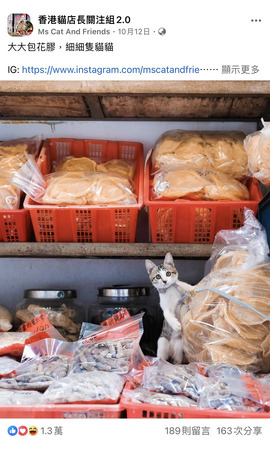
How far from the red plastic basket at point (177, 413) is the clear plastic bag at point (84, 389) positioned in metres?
0.07

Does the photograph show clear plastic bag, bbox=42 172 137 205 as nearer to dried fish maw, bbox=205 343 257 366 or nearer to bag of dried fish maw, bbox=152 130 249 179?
bag of dried fish maw, bbox=152 130 249 179

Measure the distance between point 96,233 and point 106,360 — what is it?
0.51 meters

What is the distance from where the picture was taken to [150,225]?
6.48 ft

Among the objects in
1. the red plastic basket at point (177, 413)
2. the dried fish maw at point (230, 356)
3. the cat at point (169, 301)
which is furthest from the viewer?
the cat at point (169, 301)

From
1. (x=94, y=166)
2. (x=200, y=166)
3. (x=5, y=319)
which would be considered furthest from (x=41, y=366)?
(x=200, y=166)

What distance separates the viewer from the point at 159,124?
2.40 metres

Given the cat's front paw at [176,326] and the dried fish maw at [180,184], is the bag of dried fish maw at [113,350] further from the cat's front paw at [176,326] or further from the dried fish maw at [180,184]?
the dried fish maw at [180,184]

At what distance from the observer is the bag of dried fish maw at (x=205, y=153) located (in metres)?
2.07

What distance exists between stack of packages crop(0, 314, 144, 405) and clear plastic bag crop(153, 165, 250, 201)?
1.71ft

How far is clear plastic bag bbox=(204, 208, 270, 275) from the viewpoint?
1.80 m
